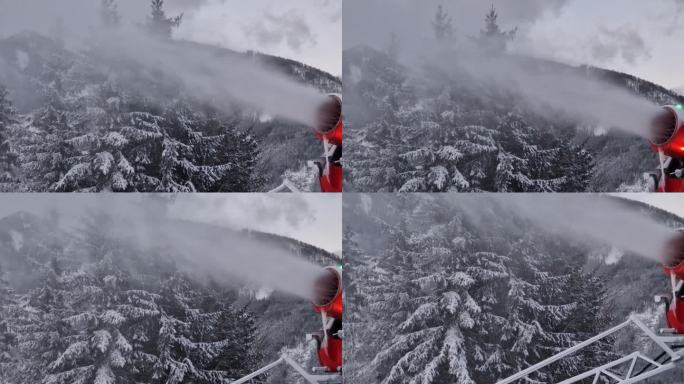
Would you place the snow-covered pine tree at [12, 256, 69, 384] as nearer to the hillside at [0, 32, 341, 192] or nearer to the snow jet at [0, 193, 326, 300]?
the snow jet at [0, 193, 326, 300]

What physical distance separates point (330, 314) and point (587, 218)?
1613mm

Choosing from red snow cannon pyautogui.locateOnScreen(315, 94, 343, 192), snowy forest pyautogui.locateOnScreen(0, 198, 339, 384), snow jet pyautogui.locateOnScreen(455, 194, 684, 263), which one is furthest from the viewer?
snow jet pyautogui.locateOnScreen(455, 194, 684, 263)

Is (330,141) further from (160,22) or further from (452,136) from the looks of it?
(160,22)

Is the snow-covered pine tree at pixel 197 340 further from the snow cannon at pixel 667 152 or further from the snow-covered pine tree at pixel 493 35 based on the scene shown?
the snow cannon at pixel 667 152

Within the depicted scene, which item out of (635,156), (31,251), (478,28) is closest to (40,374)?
(31,251)

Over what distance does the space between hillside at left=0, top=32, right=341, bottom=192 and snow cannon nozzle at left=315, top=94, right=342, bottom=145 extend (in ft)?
1.70

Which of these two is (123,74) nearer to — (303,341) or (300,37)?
(300,37)

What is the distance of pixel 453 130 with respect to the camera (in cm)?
539

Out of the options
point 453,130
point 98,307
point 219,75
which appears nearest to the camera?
point 98,307

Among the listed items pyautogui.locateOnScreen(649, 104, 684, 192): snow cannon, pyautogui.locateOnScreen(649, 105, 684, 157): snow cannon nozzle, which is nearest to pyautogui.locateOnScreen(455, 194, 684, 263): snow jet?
pyautogui.locateOnScreen(649, 104, 684, 192): snow cannon

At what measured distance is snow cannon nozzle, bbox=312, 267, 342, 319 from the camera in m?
5.31

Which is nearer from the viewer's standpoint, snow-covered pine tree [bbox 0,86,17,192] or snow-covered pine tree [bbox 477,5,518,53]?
snow-covered pine tree [bbox 0,86,17,192]

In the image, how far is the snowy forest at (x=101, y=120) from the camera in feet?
17.1

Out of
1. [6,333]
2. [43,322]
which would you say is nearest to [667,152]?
[43,322]
